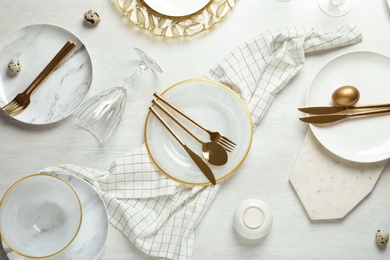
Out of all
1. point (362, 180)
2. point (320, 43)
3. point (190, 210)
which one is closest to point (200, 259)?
point (190, 210)

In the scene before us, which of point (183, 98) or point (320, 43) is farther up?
point (320, 43)

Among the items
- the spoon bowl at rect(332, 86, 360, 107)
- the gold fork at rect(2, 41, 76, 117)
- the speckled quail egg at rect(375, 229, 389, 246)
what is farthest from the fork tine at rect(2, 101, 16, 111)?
the speckled quail egg at rect(375, 229, 389, 246)

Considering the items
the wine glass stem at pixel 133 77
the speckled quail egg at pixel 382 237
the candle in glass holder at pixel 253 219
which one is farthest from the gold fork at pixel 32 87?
the speckled quail egg at pixel 382 237

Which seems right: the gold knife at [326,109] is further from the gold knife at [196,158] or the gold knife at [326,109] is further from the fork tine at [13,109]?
the fork tine at [13,109]

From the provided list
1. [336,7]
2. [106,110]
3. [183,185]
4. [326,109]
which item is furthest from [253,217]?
[336,7]

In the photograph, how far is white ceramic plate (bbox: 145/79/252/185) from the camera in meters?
1.16

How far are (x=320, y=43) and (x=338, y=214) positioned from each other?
334 mm

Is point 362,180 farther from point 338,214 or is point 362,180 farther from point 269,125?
point 269,125

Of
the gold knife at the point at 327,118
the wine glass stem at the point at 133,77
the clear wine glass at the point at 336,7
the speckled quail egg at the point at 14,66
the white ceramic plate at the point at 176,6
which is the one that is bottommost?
the speckled quail egg at the point at 14,66

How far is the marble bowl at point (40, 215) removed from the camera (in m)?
1.11

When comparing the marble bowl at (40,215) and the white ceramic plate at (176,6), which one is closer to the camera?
the marble bowl at (40,215)

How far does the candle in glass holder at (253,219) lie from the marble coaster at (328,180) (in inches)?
3.3

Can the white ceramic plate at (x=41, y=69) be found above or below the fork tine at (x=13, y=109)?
above

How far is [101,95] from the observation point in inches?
46.8
